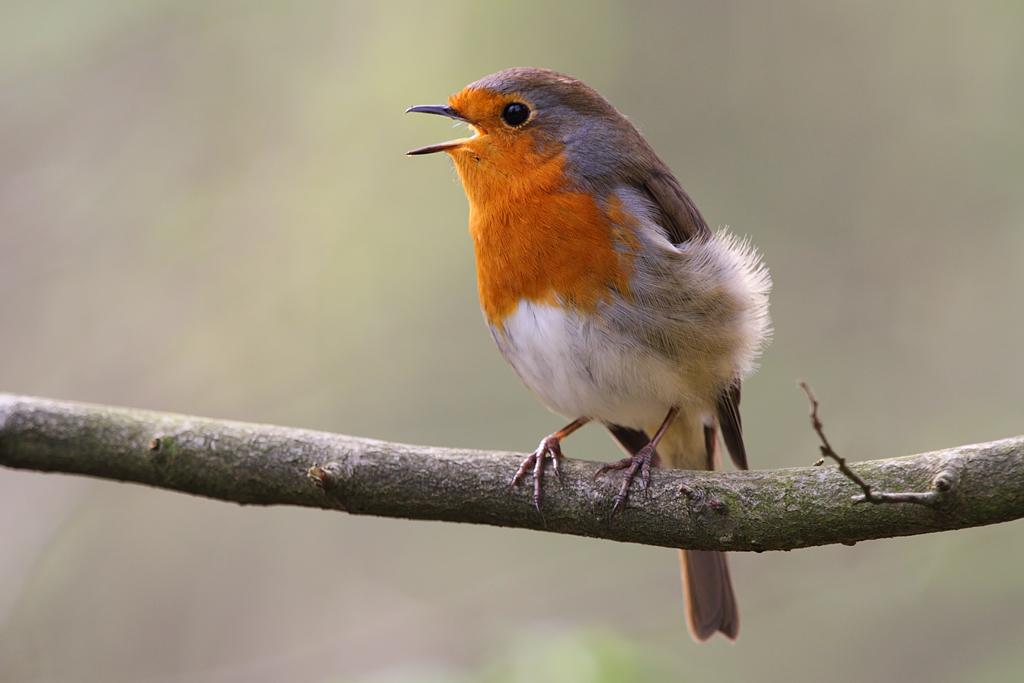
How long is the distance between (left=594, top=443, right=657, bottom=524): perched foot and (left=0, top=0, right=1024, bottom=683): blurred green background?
1957 millimetres

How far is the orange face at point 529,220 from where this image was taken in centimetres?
318

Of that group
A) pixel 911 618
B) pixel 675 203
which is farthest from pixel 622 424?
pixel 911 618

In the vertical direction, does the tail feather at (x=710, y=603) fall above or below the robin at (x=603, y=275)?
below

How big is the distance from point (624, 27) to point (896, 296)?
258 centimetres

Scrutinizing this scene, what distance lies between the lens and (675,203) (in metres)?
3.56

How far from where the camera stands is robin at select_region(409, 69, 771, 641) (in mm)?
3176

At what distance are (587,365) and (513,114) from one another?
1078mm

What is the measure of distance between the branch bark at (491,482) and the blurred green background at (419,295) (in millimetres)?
1541

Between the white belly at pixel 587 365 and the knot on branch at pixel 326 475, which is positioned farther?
the white belly at pixel 587 365

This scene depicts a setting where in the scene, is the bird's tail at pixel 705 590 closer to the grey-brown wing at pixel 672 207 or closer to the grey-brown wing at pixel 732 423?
the grey-brown wing at pixel 732 423

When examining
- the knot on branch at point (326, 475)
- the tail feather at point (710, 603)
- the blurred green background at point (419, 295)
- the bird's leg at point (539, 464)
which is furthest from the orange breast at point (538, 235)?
the blurred green background at point (419, 295)

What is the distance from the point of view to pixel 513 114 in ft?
11.6

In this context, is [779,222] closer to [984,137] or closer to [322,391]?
[984,137]

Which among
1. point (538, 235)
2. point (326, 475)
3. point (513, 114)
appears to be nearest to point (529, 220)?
point (538, 235)
